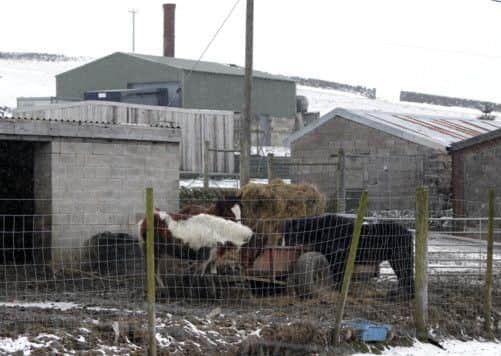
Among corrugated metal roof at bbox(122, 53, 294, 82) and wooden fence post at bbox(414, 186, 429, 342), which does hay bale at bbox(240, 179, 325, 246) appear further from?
corrugated metal roof at bbox(122, 53, 294, 82)

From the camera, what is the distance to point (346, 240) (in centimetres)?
1155

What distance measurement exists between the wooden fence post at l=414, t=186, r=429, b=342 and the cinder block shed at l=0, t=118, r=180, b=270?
5.40 meters

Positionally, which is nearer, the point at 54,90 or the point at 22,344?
the point at 22,344

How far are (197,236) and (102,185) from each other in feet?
12.3

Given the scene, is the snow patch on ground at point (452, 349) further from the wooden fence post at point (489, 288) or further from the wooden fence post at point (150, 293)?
the wooden fence post at point (150, 293)

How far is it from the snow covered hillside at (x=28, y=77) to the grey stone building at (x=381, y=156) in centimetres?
2914

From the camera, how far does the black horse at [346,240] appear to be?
11.4 m

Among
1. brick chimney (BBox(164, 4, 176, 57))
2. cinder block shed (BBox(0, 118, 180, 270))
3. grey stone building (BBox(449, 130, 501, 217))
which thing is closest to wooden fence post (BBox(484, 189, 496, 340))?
cinder block shed (BBox(0, 118, 180, 270))

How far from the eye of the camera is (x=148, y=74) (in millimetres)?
38094

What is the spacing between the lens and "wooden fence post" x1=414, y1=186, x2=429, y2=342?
10.0 meters

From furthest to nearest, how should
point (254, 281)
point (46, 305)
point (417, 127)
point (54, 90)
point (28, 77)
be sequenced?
point (28, 77), point (54, 90), point (417, 127), point (254, 281), point (46, 305)

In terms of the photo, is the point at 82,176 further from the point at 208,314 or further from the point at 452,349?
the point at 452,349

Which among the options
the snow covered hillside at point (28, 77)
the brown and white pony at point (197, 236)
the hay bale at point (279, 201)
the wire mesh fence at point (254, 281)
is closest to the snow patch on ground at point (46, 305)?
the wire mesh fence at point (254, 281)

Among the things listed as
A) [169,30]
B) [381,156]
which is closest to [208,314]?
[381,156]
